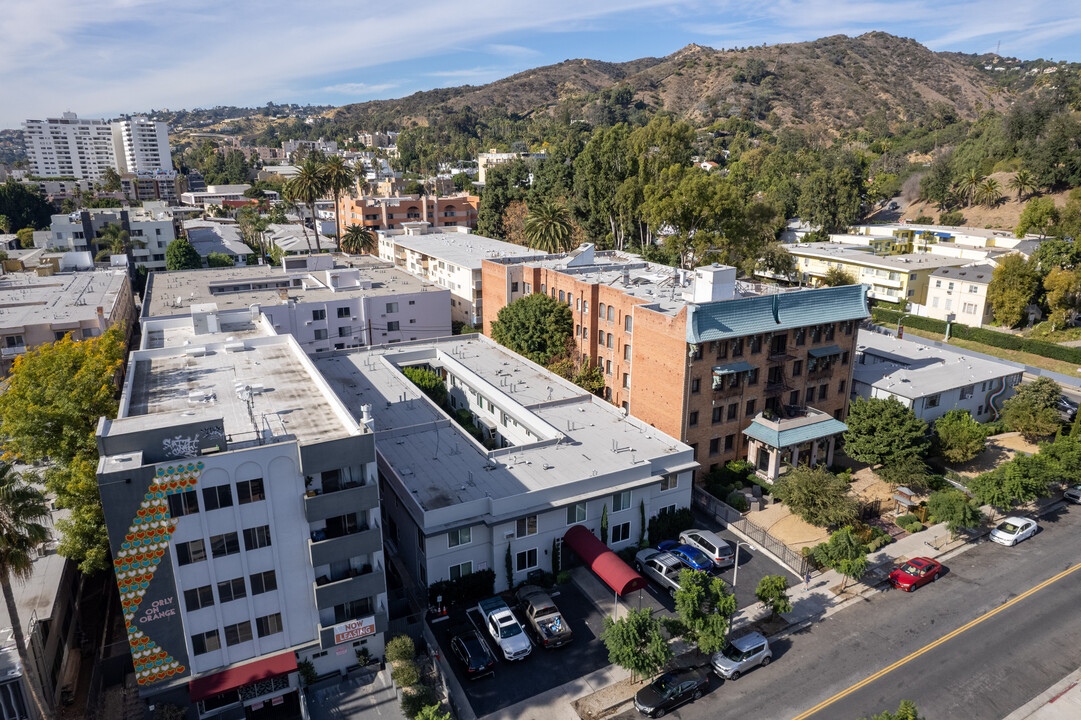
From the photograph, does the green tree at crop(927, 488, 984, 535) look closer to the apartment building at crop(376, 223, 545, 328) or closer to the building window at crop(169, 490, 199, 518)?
the building window at crop(169, 490, 199, 518)

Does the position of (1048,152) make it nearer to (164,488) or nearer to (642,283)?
(642,283)

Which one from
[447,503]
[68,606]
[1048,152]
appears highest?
[1048,152]

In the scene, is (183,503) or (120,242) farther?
(120,242)

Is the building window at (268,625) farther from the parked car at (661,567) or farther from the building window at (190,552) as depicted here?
the parked car at (661,567)

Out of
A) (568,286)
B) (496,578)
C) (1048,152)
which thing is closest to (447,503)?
(496,578)

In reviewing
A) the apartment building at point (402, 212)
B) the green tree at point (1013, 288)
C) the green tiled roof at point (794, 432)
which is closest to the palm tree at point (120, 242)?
the apartment building at point (402, 212)

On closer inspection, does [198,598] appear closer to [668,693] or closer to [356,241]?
[668,693]

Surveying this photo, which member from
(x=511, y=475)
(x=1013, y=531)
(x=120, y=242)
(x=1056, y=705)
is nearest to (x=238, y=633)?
(x=511, y=475)
